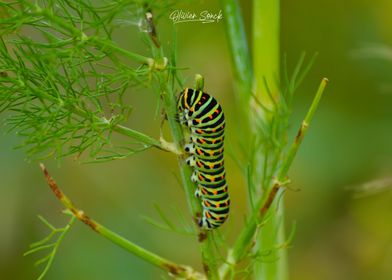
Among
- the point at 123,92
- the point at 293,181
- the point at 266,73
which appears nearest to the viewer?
the point at 123,92

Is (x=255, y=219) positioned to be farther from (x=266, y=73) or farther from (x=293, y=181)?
(x=293, y=181)

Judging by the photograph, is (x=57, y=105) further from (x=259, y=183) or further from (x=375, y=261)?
(x=375, y=261)

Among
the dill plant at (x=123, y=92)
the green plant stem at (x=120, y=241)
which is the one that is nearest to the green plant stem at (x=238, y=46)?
the dill plant at (x=123, y=92)

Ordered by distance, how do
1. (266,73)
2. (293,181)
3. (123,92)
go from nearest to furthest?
(123,92), (266,73), (293,181)

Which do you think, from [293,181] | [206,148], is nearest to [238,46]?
[206,148]

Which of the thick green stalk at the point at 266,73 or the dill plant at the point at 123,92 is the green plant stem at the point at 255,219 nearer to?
the dill plant at the point at 123,92

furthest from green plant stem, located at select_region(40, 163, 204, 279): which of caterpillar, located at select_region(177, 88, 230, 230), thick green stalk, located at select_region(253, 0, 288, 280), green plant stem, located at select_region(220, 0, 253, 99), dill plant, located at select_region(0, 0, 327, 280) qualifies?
green plant stem, located at select_region(220, 0, 253, 99)

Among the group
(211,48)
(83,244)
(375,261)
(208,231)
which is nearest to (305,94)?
(211,48)
